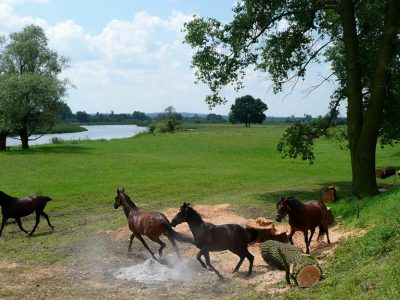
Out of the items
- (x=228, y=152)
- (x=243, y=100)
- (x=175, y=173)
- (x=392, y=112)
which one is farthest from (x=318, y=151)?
(x=243, y=100)

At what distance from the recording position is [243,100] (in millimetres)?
148125

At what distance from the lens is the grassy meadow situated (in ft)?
46.9

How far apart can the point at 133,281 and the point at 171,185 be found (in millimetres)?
19502

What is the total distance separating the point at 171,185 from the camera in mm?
31422

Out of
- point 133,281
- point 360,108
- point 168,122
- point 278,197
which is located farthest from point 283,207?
point 168,122

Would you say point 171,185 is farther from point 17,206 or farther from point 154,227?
point 154,227

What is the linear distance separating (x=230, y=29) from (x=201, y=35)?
1.51 m

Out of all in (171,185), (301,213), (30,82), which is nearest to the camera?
(301,213)

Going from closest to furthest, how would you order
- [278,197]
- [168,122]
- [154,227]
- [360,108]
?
[154,227]
[360,108]
[278,197]
[168,122]

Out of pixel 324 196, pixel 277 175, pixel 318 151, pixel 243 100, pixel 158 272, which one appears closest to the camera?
pixel 158 272

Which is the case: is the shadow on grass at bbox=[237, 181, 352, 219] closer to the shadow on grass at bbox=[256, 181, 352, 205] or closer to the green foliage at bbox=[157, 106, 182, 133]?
the shadow on grass at bbox=[256, 181, 352, 205]

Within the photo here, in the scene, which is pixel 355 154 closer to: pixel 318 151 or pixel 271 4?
pixel 271 4

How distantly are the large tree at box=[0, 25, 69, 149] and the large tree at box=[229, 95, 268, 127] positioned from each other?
293ft

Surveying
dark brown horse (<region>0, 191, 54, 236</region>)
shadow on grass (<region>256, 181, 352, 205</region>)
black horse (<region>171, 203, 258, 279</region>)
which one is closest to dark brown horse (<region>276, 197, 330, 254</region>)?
black horse (<region>171, 203, 258, 279</region>)
